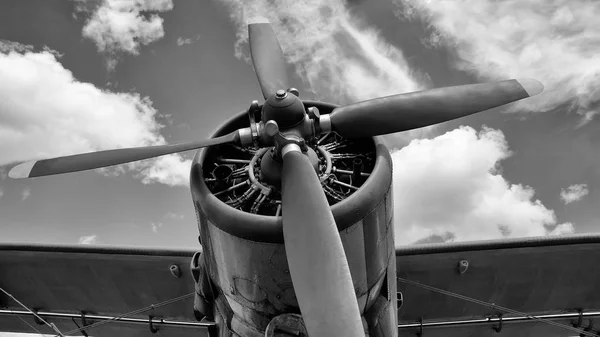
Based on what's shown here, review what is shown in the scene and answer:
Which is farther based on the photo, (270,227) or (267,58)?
(267,58)

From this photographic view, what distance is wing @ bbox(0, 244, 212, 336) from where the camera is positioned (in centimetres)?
930

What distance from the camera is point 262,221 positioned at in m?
5.03

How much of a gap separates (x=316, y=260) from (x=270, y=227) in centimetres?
66

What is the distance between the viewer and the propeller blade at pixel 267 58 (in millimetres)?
6754

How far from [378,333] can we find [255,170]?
2472 millimetres

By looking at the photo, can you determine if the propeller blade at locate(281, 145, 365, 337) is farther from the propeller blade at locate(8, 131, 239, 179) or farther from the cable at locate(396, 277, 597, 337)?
the cable at locate(396, 277, 597, 337)

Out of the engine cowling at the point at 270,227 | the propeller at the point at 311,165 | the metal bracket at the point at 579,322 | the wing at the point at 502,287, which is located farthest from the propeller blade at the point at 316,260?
the metal bracket at the point at 579,322

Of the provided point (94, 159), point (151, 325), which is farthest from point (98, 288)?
point (94, 159)

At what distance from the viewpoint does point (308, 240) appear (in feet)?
15.3

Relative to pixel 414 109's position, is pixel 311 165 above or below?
below

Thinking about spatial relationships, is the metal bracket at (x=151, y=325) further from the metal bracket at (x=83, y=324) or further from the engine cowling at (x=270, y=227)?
the engine cowling at (x=270, y=227)

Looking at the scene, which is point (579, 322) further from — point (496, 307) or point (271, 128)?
point (271, 128)

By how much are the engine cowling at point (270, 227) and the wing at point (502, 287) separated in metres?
3.06

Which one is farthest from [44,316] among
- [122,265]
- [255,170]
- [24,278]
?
[255,170]
